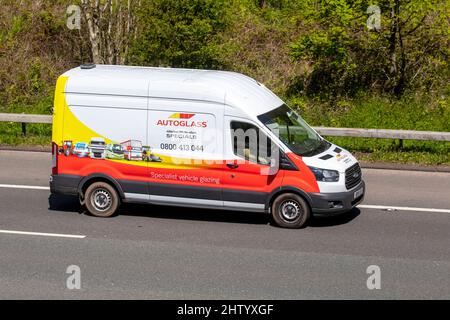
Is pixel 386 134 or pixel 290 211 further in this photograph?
pixel 386 134

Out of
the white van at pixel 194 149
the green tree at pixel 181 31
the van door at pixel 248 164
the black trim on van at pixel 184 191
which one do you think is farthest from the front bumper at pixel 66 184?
the green tree at pixel 181 31

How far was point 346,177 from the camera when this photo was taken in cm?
1412

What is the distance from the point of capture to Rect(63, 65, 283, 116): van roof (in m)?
14.1

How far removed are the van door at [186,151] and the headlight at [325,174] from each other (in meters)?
1.55

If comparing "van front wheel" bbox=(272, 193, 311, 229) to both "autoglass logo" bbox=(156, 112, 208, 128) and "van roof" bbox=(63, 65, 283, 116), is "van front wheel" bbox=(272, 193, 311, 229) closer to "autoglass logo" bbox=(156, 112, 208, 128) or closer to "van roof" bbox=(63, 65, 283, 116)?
"van roof" bbox=(63, 65, 283, 116)

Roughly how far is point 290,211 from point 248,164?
104 centimetres

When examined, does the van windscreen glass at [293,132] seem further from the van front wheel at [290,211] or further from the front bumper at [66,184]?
the front bumper at [66,184]

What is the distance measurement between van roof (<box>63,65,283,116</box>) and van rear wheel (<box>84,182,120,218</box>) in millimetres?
1642

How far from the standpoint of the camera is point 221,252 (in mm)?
12930

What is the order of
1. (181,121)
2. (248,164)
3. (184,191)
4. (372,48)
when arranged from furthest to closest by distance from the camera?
(372,48), (184,191), (181,121), (248,164)

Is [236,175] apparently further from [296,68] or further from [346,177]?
[296,68]

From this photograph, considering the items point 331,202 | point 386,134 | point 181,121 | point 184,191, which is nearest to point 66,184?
point 184,191

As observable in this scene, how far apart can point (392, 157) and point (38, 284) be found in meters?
9.75

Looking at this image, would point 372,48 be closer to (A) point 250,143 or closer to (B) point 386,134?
(B) point 386,134
